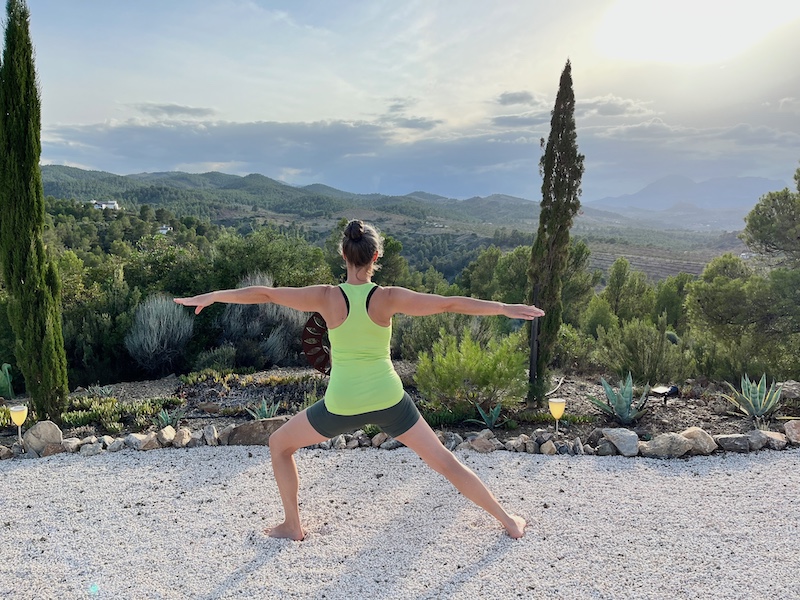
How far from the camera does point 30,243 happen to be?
206 inches

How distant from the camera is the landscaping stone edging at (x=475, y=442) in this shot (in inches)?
182

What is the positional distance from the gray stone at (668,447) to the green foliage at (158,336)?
7.84m

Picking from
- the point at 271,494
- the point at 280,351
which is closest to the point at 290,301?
the point at 271,494

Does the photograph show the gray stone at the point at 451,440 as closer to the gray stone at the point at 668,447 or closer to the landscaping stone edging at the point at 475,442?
the landscaping stone edging at the point at 475,442

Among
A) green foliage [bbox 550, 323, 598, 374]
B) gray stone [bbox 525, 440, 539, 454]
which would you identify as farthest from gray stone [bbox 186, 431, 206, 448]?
green foliage [bbox 550, 323, 598, 374]

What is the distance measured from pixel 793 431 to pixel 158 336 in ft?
29.3

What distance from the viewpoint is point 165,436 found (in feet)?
16.2

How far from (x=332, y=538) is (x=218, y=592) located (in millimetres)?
729

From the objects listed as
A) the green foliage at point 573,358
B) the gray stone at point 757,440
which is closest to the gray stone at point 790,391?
the gray stone at point 757,440

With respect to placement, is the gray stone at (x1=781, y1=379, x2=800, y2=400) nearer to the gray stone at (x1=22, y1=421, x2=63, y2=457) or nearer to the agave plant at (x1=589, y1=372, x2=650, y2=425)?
the agave plant at (x1=589, y1=372, x2=650, y2=425)

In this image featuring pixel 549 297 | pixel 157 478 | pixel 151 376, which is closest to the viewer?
pixel 157 478

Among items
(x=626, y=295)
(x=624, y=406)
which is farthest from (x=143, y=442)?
(x=626, y=295)

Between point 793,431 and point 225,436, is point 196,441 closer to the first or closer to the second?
point 225,436

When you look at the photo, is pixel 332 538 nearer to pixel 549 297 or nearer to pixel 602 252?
pixel 549 297
